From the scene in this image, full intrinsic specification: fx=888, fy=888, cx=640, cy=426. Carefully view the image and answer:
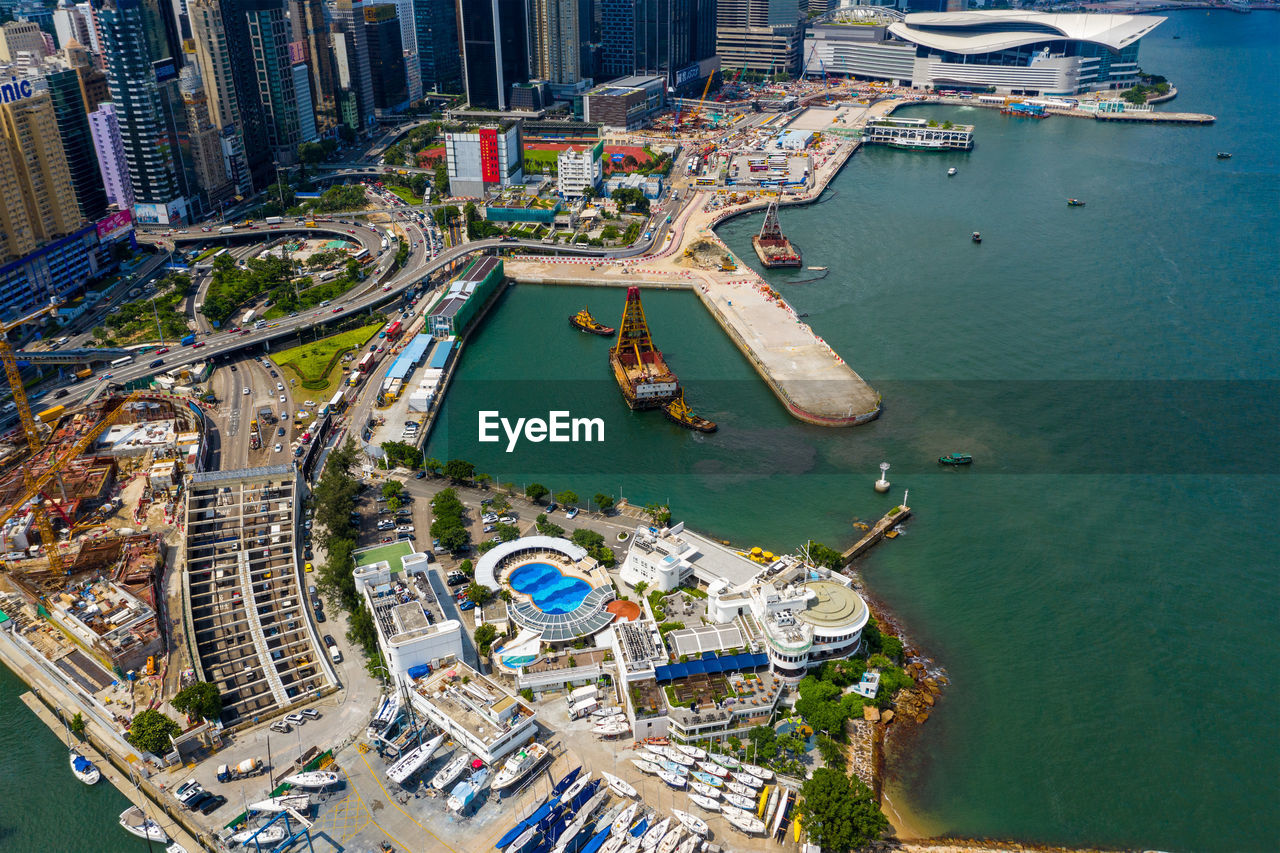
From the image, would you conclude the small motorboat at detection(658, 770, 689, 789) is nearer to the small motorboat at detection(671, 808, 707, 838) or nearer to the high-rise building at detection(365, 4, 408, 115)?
the small motorboat at detection(671, 808, 707, 838)

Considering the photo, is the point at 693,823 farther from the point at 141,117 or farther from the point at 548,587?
the point at 141,117

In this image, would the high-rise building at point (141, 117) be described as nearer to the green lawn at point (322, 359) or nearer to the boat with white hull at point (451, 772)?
the green lawn at point (322, 359)

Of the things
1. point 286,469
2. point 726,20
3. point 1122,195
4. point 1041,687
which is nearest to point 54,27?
point 726,20

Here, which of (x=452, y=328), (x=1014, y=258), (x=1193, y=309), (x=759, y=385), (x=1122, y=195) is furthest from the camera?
(x=1122, y=195)

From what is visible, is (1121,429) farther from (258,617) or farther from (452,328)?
(258,617)

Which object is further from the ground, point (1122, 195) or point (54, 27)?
point (54, 27)

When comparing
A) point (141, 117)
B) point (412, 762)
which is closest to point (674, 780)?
point (412, 762)

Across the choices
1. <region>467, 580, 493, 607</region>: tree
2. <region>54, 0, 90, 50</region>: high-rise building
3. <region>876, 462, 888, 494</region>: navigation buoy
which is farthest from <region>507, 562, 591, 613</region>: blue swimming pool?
<region>54, 0, 90, 50</region>: high-rise building
